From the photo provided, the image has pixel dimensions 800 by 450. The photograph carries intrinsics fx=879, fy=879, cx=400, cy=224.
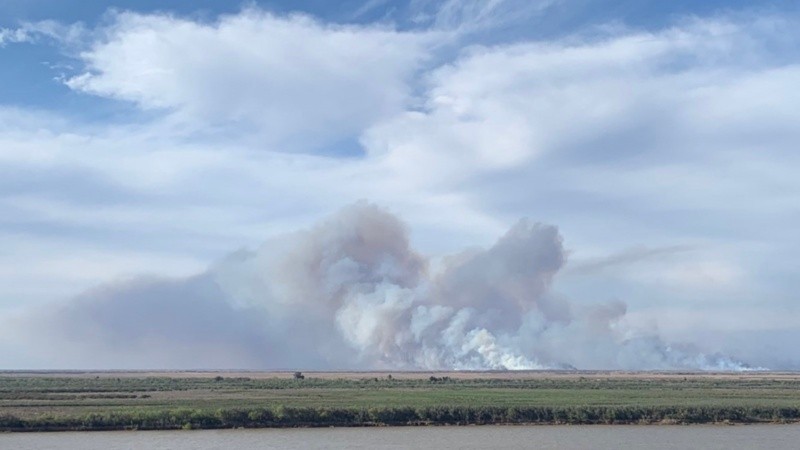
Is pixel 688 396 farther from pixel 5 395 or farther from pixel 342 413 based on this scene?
pixel 5 395

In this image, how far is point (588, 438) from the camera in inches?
1800

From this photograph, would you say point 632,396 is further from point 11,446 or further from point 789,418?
point 11,446

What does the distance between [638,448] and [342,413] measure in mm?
18480

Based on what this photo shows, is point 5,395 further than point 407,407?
Yes

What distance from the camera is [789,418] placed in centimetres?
5553

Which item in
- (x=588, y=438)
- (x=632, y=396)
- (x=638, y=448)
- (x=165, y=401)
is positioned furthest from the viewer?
(x=632, y=396)

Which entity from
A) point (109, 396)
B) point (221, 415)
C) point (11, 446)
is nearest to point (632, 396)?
point (221, 415)

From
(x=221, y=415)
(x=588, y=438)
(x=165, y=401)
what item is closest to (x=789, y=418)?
(x=588, y=438)

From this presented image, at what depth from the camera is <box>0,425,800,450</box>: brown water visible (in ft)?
140

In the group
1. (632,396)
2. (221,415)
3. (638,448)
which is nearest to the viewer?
(638,448)

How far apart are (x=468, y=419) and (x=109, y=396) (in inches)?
1376

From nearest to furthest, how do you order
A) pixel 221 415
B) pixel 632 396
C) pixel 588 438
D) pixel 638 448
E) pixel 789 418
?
pixel 638 448 → pixel 588 438 → pixel 221 415 → pixel 789 418 → pixel 632 396

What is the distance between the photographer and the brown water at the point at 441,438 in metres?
42.5

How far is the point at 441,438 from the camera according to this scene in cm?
4525
